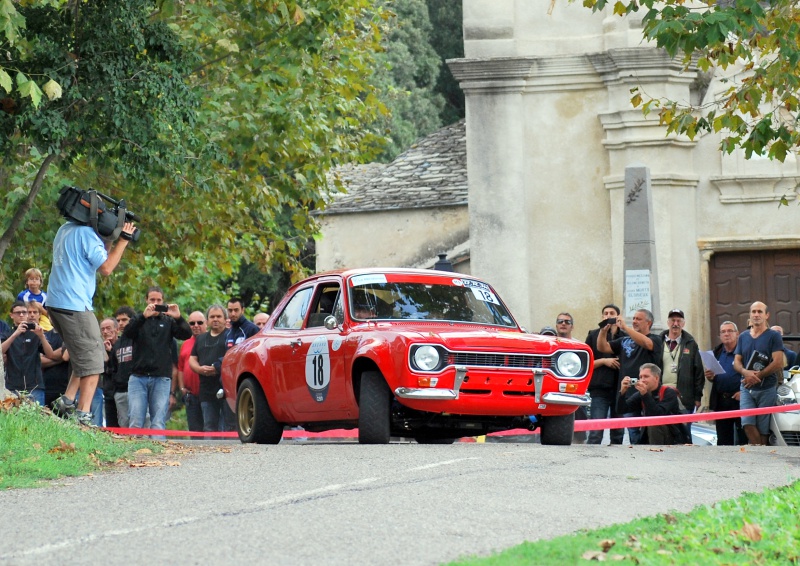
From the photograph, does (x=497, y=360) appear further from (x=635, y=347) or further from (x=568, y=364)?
(x=635, y=347)

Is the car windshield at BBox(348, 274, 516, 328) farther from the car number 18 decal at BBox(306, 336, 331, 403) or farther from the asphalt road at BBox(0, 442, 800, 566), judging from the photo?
the asphalt road at BBox(0, 442, 800, 566)

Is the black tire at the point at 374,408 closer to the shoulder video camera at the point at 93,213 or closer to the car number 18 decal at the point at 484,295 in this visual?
the car number 18 decal at the point at 484,295

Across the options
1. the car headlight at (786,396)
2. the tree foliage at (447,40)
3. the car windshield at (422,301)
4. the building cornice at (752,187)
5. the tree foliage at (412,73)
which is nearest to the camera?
the car windshield at (422,301)

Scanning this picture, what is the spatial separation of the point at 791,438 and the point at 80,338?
25.4 feet

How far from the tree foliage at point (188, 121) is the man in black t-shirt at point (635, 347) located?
16.0 ft

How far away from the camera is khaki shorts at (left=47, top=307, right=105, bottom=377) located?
12.2 meters

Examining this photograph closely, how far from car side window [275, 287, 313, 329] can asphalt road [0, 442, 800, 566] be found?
7.49 ft

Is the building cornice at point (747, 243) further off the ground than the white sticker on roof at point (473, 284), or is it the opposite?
the building cornice at point (747, 243)

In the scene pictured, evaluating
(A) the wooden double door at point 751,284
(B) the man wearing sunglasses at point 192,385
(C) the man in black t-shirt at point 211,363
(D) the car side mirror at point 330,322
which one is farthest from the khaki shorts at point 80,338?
(A) the wooden double door at point 751,284

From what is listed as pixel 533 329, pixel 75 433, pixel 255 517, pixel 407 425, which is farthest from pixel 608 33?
pixel 255 517

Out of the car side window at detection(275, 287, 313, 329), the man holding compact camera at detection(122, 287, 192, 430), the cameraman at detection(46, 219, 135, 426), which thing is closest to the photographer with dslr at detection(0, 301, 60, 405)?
the man holding compact camera at detection(122, 287, 192, 430)

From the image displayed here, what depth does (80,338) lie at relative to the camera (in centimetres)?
1228

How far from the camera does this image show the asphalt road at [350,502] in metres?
6.72

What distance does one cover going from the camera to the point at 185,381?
61.2 feet
